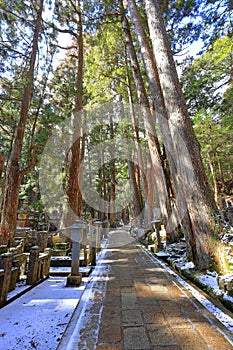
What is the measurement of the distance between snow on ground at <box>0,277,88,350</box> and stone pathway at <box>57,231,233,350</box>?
142 millimetres

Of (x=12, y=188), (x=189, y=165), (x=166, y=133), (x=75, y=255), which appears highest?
(x=166, y=133)

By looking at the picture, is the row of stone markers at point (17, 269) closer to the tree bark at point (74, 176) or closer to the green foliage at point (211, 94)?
the tree bark at point (74, 176)

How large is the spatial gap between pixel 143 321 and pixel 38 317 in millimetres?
1290

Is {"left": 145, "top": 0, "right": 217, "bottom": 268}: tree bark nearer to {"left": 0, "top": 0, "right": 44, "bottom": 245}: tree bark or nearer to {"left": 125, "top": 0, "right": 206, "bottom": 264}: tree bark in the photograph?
{"left": 125, "top": 0, "right": 206, "bottom": 264}: tree bark

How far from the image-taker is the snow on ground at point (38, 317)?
1.89 metres

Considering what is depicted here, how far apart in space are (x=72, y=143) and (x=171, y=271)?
246 inches

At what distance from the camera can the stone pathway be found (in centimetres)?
184

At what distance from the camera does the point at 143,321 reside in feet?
7.45

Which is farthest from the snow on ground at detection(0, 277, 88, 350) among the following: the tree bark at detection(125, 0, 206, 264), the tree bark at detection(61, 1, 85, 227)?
the tree bark at detection(61, 1, 85, 227)

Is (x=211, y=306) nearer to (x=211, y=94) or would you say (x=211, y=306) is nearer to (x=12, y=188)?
(x=12, y=188)

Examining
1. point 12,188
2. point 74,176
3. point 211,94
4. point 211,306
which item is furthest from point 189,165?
point 211,94

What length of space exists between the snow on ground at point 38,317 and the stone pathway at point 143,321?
0.14 m

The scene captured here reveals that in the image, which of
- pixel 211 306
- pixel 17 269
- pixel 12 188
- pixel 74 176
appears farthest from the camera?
pixel 74 176

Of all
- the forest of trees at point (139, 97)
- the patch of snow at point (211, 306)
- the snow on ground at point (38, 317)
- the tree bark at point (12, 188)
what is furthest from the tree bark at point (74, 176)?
the patch of snow at point (211, 306)
